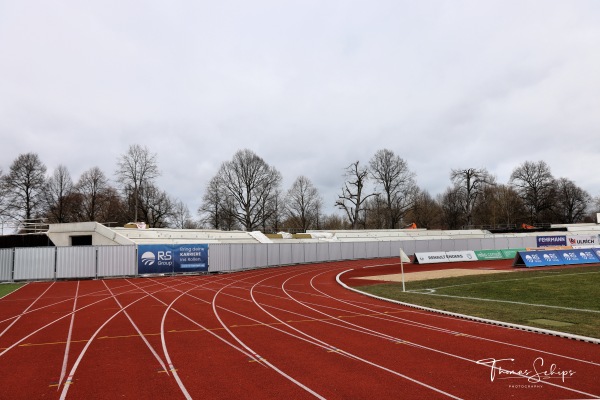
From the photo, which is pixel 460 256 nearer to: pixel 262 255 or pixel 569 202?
pixel 262 255

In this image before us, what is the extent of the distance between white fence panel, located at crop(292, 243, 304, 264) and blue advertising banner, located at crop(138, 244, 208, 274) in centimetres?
1217

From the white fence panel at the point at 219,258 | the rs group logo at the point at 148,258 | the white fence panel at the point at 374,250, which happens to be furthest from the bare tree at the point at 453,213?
the rs group logo at the point at 148,258

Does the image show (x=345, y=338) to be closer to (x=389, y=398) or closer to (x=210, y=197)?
(x=389, y=398)

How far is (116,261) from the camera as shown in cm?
2845

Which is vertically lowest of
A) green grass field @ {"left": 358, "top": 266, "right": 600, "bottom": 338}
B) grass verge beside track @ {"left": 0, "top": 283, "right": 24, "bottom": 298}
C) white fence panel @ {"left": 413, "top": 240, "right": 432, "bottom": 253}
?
green grass field @ {"left": 358, "top": 266, "right": 600, "bottom": 338}

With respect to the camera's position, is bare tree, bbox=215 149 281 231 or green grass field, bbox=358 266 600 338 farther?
bare tree, bbox=215 149 281 231

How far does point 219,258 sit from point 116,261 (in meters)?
7.95

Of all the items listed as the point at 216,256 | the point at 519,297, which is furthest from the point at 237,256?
the point at 519,297

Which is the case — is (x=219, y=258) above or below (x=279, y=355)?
above

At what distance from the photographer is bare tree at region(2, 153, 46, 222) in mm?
47697

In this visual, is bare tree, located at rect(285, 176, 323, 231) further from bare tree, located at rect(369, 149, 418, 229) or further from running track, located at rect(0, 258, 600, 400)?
running track, located at rect(0, 258, 600, 400)

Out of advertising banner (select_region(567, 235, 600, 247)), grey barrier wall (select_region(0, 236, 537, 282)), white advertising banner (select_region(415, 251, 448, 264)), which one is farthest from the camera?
advertising banner (select_region(567, 235, 600, 247))

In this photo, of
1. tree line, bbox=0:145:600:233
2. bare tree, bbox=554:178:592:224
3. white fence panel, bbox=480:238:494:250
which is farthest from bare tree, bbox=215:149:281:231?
bare tree, bbox=554:178:592:224

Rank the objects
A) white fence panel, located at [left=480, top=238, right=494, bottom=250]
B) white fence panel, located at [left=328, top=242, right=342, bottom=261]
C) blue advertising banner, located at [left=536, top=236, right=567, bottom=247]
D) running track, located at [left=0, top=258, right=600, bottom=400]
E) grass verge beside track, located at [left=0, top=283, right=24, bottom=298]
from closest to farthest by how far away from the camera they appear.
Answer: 1. running track, located at [left=0, top=258, right=600, bottom=400]
2. grass verge beside track, located at [left=0, top=283, right=24, bottom=298]
3. white fence panel, located at [left=328, top=242, right=342, bottom=261]
4. blue advertising banner, located at [left=536, top=236, right=567, bottom=247]
5. white fence panel, located at [left=480, top=238, right=494, bottom=250]
